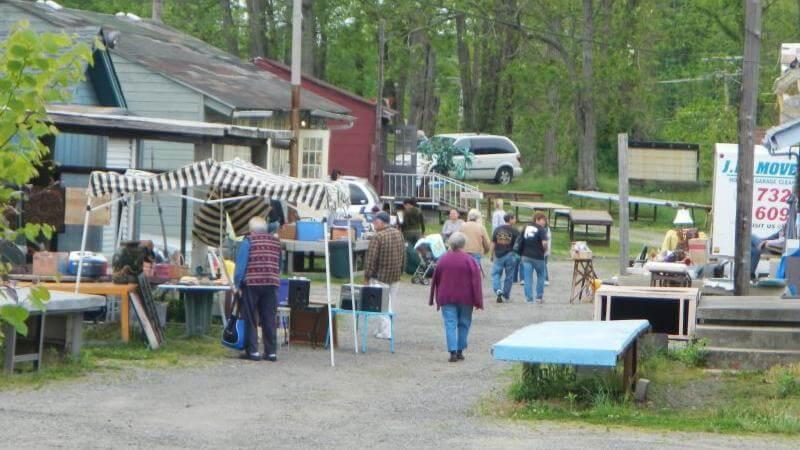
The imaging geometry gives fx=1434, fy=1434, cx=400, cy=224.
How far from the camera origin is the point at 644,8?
168 feet

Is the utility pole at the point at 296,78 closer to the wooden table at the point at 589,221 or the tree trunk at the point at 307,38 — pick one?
the wooden table at the point at 589,221

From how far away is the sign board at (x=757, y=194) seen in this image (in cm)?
2756

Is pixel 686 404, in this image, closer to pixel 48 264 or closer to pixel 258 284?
pixel 258 284

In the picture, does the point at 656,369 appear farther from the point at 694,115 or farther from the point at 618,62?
the point at 694,115

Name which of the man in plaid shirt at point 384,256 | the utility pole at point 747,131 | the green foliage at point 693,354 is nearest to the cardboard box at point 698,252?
the utility pole at point 747,131

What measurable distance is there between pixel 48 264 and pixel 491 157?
35961 mm

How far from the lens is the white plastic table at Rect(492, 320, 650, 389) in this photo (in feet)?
41.5

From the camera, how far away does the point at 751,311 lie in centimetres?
1588

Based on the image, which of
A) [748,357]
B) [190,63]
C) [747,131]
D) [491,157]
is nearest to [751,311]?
[748,357]

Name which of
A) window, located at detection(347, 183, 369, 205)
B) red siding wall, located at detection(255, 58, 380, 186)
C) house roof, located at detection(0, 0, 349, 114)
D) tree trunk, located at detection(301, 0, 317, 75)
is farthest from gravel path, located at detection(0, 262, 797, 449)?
tree trunk, located at detection(301, 0, 317, 75)

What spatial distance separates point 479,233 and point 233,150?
7452 mm

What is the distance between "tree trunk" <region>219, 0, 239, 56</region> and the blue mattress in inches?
1744

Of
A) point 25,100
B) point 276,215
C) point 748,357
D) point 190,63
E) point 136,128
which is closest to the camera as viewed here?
point 25,100

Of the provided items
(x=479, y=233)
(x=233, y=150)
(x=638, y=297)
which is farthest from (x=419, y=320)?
(x=233, y=150)
